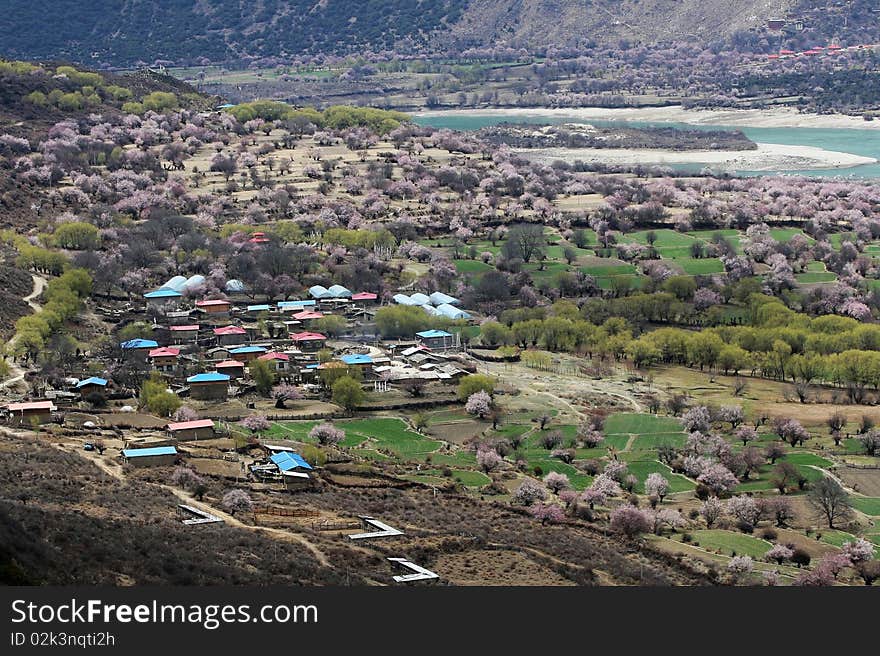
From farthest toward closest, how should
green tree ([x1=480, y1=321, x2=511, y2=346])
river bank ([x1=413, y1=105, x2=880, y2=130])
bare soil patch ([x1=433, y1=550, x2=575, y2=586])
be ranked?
1. river bank ([x1=413, y1=105, x2=880, y2=130])
2. green tree ([x1=480, y1=321, x2=511, y2=346])
3. bare soil patch ([x1=433, y1=550, x2=575, y2=586])

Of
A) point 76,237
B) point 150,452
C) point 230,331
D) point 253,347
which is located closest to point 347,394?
point 253,347

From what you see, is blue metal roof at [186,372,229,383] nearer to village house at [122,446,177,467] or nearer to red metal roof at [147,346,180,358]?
red metal roof at [147,346,180,358]

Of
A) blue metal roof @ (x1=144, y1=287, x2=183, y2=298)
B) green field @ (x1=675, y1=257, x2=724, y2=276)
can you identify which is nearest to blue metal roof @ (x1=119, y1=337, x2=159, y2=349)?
blue metal roof @ (x1=144, y1=287, x2=183, y2=298)

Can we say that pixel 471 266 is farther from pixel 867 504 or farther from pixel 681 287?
pixel 867 504

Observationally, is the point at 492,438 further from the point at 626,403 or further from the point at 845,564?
the point at 845,564

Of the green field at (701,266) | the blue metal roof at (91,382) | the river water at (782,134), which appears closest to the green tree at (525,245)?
the green field at (701,266)

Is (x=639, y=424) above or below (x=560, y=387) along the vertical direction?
above
